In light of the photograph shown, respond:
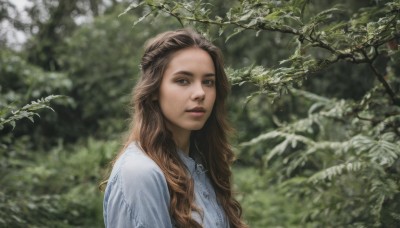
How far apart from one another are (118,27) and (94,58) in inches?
29.0

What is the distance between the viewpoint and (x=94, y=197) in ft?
19.6

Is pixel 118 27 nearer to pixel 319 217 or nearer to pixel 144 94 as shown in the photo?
pixel 319 217

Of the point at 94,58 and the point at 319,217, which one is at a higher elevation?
the point at 94,58

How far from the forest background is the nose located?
1.04 feet

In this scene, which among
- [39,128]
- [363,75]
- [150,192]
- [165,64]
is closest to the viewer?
[150,192]

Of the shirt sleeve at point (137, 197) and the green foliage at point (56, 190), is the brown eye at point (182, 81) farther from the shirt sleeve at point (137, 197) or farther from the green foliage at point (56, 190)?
the green foliage at point (56, 190)

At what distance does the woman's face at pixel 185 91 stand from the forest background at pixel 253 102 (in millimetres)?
235

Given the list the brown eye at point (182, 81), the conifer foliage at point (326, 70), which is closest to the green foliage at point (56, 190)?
the brown eye at point (182, 81)

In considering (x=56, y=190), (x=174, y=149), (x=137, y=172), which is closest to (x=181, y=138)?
(x=174, y=149)

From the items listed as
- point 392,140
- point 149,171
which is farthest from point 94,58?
point 149,171

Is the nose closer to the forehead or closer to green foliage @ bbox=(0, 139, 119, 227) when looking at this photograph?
the forehead

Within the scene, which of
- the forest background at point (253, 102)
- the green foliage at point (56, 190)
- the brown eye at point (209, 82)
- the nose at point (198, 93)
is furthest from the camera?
the green foliage at point (56, 190)

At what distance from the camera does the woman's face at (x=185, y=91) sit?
2.24 metres

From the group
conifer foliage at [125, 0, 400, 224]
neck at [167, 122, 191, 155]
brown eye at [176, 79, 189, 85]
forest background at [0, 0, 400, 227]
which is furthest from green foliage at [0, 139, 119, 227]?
conifer foliage at [125, 0, 400, 224]
